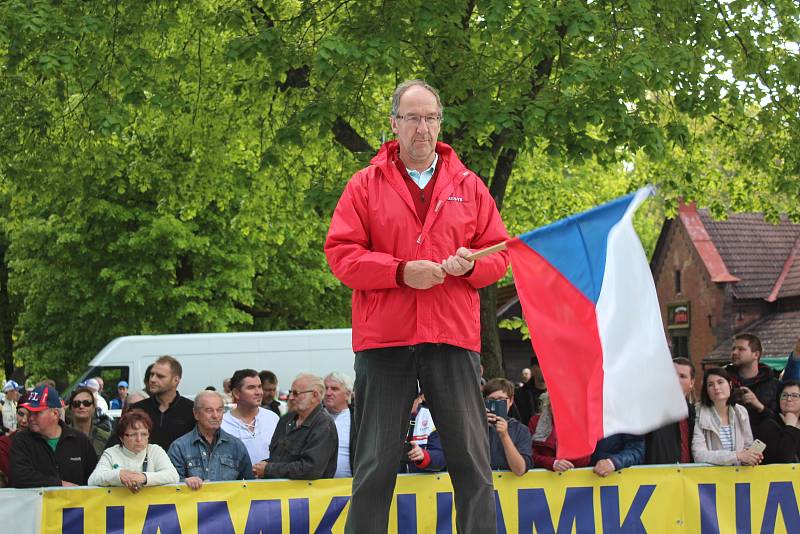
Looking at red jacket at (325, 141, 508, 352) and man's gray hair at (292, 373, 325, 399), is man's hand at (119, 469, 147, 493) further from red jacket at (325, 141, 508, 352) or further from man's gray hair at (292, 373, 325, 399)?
red jacket at (325, 141, 508, 352)

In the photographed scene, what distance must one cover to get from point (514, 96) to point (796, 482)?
6.80m

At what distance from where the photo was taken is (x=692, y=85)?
15.0m

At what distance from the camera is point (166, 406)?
1014 cm

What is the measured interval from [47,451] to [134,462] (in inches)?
41.8

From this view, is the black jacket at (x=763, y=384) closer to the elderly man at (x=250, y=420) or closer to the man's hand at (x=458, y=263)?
the elderly man at (x=250, y=420)

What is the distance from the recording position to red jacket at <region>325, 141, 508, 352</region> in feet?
15.2

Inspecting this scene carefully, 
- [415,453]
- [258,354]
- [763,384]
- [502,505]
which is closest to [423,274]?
[415,453]

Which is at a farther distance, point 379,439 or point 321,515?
point 321,515

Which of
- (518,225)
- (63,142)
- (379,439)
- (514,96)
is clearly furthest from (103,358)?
(379,439)

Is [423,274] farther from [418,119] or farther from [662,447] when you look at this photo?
[662,447]

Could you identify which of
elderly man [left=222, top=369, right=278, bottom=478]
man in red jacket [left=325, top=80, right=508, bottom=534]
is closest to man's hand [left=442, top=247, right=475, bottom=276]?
man in red jacket [left=325, top=80, right=508, bottom=534]

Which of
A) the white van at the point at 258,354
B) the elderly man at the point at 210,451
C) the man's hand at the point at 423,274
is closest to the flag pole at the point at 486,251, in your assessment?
the man's hand at the point at 423,274

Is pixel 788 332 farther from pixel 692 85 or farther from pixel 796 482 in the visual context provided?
pixel 796 482

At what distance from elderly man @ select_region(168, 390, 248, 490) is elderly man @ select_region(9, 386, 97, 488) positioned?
2.67 feet
